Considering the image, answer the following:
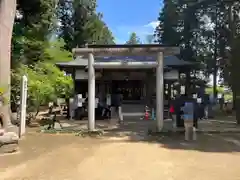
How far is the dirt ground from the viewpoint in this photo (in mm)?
6148

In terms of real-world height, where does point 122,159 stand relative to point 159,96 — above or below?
below

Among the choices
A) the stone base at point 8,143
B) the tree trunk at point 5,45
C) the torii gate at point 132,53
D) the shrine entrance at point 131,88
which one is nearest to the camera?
the stone base at point 8,143

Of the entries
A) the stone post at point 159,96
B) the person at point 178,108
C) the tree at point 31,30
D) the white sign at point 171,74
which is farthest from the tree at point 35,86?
the white sign at point 171,74

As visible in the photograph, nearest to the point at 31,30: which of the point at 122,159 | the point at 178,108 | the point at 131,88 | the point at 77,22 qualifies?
the point at 131,88

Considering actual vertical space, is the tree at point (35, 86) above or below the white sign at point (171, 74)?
below

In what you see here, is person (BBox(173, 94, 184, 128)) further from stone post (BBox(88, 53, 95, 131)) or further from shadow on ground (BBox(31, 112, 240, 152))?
stone post (BBox(88, 53, 95, 131))

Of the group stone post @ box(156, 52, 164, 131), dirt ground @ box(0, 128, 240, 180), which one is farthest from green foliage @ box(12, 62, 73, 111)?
stone post @ box(156, 52, 164, 131)

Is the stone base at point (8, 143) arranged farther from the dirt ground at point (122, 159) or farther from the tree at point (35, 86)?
the tree at point (35, 86)

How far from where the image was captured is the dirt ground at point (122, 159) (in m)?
6.15

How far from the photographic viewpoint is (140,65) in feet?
42.1

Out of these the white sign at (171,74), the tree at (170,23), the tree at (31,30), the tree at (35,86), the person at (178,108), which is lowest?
the person at (178,108)

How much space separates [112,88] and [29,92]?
8.60 metres

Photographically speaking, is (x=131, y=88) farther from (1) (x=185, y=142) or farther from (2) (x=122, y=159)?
(2) (x=122, y=159)

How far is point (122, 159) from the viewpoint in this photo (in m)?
7.55
